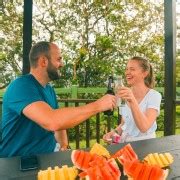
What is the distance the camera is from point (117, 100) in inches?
87.9

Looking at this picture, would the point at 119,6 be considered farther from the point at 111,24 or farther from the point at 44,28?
the point at 44,28

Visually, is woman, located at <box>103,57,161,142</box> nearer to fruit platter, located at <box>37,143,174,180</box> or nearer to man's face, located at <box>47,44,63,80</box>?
man's face, located at <box>47,44,63,80</box>

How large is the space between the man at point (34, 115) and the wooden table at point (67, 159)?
0.66ft

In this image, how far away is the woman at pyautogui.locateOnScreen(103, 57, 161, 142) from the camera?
7.94ft

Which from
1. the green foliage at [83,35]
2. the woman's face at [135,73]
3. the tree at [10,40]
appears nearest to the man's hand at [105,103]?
the woman's face at [135,73]

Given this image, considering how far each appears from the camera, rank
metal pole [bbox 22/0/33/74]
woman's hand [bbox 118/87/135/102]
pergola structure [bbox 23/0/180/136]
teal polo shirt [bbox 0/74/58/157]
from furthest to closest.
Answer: pergola structure [bbox 23/0/180/136] → metal pole [bbox 22/0/33/74] → woman's hand [bbox 118/87/135/102] → teal polo shirt [bbox 0/74/58/157]

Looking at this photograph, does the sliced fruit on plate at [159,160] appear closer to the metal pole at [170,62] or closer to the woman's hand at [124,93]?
the woman's hand at [124,93]

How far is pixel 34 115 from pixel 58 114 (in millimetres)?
130

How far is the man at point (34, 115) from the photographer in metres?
1.93

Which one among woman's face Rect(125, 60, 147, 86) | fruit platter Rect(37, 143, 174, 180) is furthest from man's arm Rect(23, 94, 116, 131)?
woman's face Rect(125, 60, 147, 86)

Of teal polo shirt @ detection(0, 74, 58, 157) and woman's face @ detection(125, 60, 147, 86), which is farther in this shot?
woman's face @ detection(125, 60, 147, 86)

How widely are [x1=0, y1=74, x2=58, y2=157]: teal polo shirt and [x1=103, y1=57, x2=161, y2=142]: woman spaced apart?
0.55m

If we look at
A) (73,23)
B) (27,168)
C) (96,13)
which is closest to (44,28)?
(73,23)

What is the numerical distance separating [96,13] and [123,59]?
130 cm
